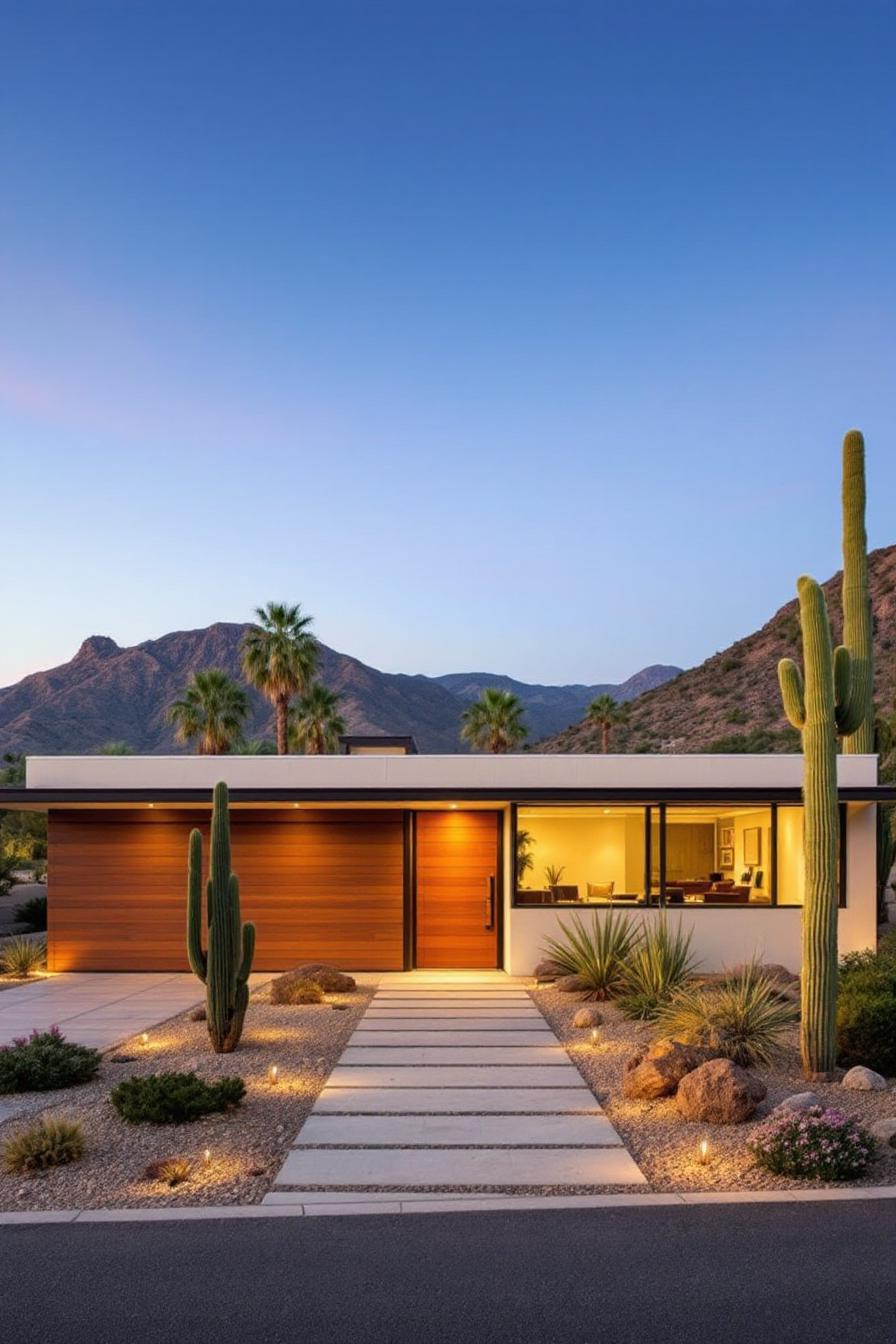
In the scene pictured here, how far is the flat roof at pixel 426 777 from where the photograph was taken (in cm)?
1504

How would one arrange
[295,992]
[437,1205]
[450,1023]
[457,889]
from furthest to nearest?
[457,889] → [295,992] → [450,1023] → [437,1205]

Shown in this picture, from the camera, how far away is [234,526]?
97750mm

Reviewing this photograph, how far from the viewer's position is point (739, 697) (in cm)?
5309

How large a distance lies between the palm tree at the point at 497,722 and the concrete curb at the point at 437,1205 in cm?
3160

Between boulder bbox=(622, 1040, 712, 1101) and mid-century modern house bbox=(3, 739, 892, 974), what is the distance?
650 cm

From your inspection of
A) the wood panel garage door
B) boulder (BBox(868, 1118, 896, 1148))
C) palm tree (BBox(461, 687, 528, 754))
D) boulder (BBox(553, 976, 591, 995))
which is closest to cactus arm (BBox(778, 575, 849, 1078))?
boulder (BBox(868, 1118, 896, 1148))

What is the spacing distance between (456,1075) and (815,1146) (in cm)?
364

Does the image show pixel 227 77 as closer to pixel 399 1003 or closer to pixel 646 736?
pixel 399 1003

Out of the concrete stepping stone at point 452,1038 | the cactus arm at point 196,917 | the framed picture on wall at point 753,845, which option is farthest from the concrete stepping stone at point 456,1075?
the framed picture on wall at point 753,845

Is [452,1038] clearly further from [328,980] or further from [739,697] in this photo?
[739,697]

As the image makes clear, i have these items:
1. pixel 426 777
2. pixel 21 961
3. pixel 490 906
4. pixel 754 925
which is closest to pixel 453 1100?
pixel 426 777

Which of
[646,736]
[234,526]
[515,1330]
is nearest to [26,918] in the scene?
[515,1330]

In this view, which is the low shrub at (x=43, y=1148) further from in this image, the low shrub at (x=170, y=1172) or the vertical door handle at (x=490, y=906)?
the vertical door handle at (x=490, y=906)

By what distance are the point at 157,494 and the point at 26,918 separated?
67.2 ft
